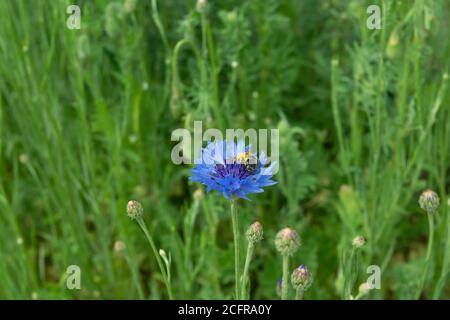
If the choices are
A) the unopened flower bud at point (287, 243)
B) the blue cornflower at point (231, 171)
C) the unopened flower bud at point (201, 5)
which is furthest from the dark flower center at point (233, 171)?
the unopened flower bud at point (201, 5)

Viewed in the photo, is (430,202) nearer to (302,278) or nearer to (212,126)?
(302,278)

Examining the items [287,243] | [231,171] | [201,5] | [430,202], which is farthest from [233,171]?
[201,5]

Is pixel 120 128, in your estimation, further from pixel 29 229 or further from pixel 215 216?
pixel 29 229

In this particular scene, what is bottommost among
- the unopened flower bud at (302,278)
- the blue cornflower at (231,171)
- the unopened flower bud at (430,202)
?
the unopened flower bud at (302,278)

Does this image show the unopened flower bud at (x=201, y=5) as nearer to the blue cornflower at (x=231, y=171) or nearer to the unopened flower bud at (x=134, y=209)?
the blue cornflower at (x=231, y=171)

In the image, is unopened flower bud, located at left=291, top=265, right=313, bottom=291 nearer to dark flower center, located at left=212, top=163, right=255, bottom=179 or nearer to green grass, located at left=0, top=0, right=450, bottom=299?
dark flower center, located at left=212, top=163, right=255, bottom=179

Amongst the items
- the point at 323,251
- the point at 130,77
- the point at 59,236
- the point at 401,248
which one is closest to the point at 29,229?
the point at 59,236
